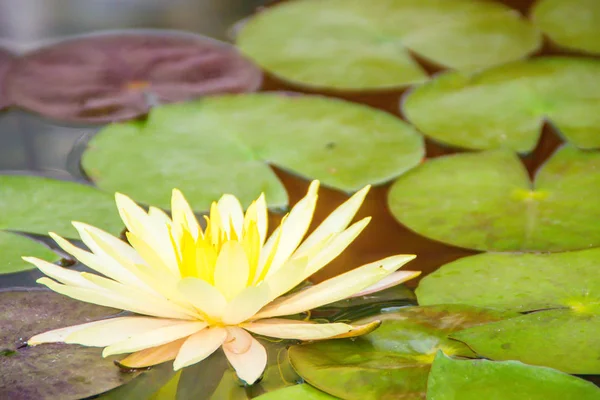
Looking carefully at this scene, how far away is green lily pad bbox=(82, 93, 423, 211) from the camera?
1.60 meters

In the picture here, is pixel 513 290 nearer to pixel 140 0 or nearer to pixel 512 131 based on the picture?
pixel 512 131

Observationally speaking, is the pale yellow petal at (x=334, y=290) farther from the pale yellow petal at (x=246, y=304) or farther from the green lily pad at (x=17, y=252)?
the green lily pad at (x=17, y=252)

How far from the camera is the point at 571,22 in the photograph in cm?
231

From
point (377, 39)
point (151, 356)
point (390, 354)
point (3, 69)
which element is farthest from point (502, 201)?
point (3, 69)

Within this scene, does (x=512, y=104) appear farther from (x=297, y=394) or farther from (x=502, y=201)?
(x=297, y=394)

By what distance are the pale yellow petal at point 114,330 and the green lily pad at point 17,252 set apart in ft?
0.98

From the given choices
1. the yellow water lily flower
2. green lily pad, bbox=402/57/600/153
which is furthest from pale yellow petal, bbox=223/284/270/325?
green lily pad, bbox=402/57/600/153

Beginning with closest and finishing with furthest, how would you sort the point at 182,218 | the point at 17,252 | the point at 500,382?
the point at 500,382
the point at 182,218
the point at 17,252

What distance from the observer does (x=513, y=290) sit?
1246 mm

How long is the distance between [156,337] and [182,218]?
24 centimetres

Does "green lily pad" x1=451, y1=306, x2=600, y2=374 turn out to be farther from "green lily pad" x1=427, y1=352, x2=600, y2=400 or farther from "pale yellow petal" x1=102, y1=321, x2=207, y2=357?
"pale yellow petal" x1=102, y1=321, x2=207, y2=357

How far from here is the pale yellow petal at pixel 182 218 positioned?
3.85ft

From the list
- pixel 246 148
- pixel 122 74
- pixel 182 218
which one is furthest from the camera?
pixel 122 74

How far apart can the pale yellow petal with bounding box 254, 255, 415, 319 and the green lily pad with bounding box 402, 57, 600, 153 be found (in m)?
0.69
